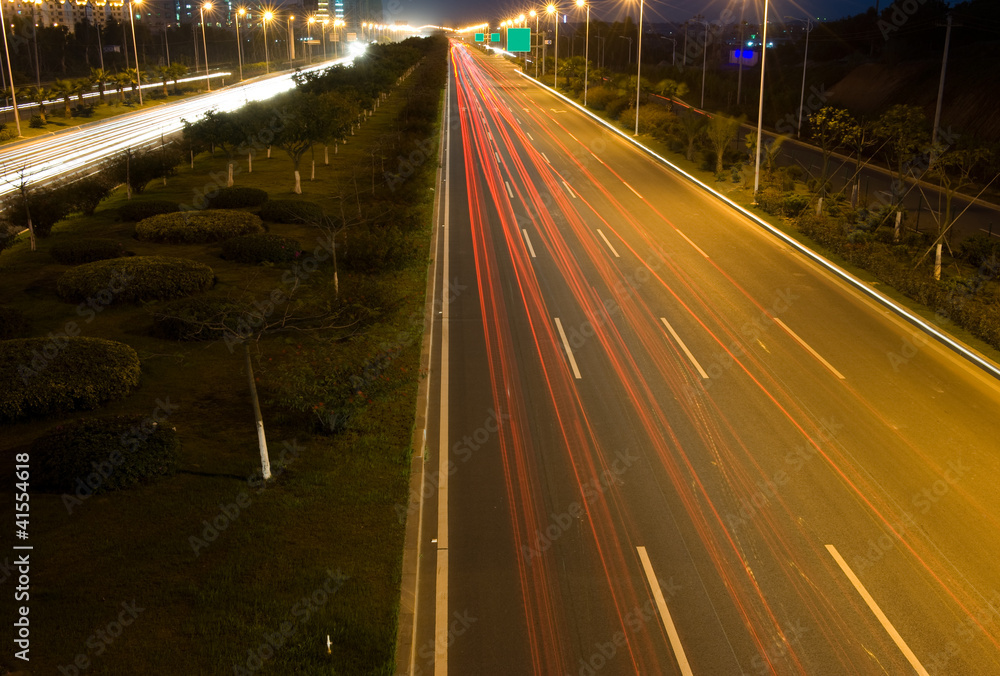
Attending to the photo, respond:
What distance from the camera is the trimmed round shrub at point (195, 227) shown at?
25.5 metres

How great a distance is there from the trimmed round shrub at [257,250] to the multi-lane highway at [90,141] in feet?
39.7

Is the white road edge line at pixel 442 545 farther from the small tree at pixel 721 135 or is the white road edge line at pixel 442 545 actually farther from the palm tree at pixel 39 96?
the palm tree at pixel 39 96

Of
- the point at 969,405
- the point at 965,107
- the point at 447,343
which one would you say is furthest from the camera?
the point at 965,107

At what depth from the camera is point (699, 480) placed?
39.7ft

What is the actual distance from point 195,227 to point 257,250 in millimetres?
3882

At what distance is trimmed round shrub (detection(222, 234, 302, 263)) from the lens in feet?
75.9

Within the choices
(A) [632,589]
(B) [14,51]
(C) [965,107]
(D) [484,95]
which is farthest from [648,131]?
(B) [14,51]

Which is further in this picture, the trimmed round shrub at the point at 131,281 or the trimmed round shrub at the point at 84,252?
the trimmed round shrub at the point at 84,252

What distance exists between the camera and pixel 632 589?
9602 mm

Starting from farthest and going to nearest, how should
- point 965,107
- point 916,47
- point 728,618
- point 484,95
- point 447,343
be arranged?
point 484,95 → point 916,47 → point 965,107 → point 447,343 → point 728,618

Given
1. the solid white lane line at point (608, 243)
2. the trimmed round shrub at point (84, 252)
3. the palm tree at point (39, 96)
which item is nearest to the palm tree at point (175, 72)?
the palm tree at point (39, 96)

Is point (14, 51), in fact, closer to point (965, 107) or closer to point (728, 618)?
point (965, 107)

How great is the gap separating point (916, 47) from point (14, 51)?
8970 cm

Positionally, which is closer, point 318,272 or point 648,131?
point 318,272
